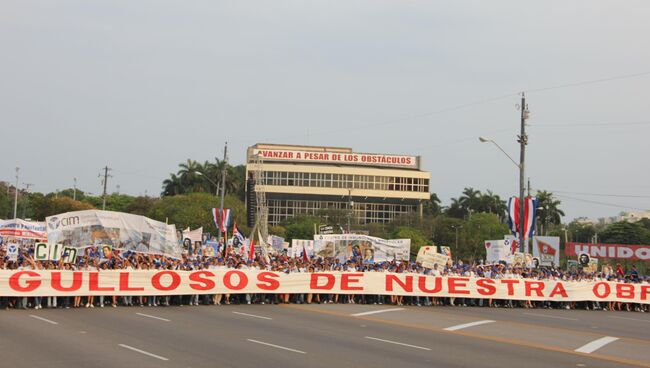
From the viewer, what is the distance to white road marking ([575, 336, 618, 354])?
662 inches

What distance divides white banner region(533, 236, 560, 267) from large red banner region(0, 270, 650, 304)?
1145 cm

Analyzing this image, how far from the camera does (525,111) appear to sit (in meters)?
33.8

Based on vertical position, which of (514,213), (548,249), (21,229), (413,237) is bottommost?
(548,249)

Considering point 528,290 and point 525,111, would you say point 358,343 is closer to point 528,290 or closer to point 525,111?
point 528,290

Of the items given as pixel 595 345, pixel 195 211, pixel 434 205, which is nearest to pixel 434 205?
pixel 434 205

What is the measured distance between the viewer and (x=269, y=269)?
28281mm

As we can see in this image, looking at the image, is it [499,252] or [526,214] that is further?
[499,252]

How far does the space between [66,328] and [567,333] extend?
43.9 ft

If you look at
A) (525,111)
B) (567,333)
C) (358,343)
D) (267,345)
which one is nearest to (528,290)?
(525,111)

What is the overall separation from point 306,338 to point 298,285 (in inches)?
401

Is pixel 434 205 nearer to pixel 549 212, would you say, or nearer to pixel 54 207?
pixel 549 212

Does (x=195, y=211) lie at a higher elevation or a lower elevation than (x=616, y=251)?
higher

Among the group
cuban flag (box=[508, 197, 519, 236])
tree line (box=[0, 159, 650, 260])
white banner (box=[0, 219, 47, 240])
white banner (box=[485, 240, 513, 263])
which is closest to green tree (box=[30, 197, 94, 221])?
tree line (box=[0, 159, 650, 260])

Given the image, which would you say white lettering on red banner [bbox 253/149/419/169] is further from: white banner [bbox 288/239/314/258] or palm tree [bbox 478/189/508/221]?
white banner [bbox 288/239/314/258]
